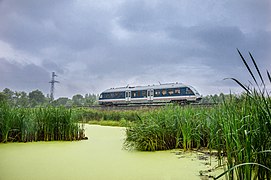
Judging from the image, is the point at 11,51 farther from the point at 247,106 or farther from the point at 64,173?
the point at 247,106

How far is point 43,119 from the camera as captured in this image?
394 cm

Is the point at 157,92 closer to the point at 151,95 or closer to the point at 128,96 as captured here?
the point at 151,95

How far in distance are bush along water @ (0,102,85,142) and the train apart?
964cm

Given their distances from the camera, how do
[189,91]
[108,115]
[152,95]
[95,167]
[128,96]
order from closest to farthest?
[95,167]
[108,115]
[189,91]
[152,95]
[128,96]

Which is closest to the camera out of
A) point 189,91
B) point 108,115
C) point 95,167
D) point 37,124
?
point 95,167

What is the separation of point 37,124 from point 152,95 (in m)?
11.0

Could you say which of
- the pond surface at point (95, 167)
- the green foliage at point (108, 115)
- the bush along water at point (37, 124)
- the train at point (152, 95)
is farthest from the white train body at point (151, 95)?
the pond surface at point (95, 167)

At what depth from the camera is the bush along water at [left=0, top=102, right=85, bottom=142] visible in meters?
3.56

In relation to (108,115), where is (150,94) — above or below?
above

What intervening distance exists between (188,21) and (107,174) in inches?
75.5

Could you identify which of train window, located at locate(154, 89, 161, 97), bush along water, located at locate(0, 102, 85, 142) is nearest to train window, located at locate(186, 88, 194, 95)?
train window, located at locate(154, 89, 161, 97)

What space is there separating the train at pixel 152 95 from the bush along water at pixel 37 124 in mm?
9645

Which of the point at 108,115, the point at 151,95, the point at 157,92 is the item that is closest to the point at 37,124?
the point at 108,115

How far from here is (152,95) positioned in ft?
47.8
